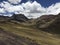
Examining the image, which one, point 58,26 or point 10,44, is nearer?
point 10,44

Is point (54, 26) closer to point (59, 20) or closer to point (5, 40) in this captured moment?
point (59, 20)

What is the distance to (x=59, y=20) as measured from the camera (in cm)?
11625

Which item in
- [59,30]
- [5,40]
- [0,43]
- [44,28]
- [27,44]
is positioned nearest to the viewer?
[0,43]

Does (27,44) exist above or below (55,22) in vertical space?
below

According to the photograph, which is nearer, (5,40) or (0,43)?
(0,43)

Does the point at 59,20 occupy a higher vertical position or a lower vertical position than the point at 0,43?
higher

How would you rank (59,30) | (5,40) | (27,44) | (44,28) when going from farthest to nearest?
(44,28) → (59,30) → (27,44) → (5,40)

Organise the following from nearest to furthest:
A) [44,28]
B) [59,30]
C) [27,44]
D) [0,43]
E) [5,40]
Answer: [0,43] → [5,40] → [27,44] → [59,30] → [44,28]

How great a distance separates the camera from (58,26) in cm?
10988

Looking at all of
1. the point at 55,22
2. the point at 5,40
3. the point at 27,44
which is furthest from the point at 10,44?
the point at 55,22

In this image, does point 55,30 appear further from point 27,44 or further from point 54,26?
point 27,44

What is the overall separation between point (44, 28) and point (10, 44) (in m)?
78.7

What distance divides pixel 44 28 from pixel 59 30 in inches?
413

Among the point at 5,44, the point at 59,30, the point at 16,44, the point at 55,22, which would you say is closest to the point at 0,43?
the point at 5,44
